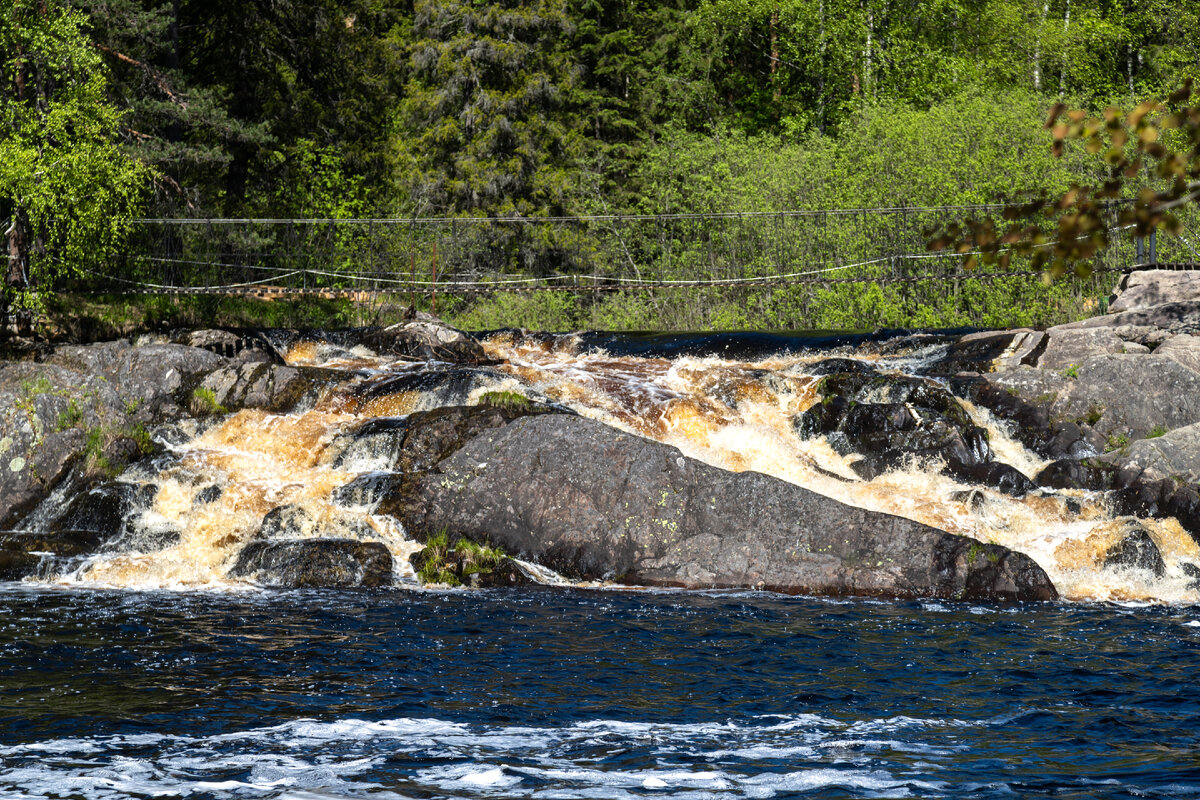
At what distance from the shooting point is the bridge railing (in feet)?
79.0

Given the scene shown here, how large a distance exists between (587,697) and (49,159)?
523 inches

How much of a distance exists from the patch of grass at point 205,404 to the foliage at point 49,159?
307 cm

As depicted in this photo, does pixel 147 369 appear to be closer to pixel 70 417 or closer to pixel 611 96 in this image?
pixel 70 417

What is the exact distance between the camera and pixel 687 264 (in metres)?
28.4

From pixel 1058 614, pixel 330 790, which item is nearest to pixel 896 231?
pixel 1058 614

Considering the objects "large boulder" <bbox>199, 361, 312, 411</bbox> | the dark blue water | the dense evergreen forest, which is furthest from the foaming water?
the dense evergreen forest

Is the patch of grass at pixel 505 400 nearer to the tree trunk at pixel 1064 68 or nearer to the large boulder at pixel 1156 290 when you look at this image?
the large boulder at pixel 1156 290

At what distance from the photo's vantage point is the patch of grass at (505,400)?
14398 mm

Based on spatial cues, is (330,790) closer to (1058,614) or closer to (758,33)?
(1058,614)

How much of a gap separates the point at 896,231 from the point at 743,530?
14630 mm

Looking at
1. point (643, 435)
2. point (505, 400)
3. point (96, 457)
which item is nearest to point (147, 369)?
point (96, 457)

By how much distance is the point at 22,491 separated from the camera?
1435cm

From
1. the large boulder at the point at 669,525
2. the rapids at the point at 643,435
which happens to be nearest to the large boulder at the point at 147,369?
the rapids at the point at 643,435

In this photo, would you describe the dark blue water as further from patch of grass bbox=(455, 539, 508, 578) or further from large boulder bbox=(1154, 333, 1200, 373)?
large boulder bbox=(1154, 333, 1200, 373)
